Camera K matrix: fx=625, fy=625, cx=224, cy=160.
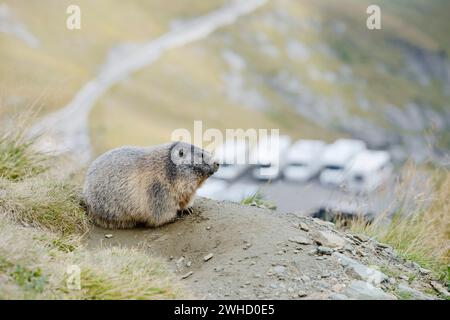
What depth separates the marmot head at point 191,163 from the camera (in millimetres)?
9961

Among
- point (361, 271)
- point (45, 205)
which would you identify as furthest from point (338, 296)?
point (45, 205)

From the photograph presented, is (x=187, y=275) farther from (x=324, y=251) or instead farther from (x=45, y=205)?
(x=45, y=205)

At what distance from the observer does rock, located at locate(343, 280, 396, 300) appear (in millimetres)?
7278

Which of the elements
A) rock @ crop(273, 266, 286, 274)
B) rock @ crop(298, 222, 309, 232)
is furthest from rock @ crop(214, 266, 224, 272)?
rock @ crop(298, 222, 309, 232)

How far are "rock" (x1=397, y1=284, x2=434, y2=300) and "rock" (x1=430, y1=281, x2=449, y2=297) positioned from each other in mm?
622

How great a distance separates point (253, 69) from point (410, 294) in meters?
164

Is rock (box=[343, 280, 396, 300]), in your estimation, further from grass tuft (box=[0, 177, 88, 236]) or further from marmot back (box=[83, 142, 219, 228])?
grass tuft (box=[0, 177, 88, 236])

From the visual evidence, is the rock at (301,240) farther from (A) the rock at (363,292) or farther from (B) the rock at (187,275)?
(B) the rock at (187,275)

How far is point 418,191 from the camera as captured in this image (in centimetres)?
1152

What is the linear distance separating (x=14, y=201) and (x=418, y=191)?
23.2ft

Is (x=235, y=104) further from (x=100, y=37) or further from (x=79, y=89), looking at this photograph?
(x=79, y=89)

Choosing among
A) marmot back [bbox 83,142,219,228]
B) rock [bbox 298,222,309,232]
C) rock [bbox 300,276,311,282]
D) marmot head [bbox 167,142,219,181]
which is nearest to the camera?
rock [bbox 300,276,311,282]
